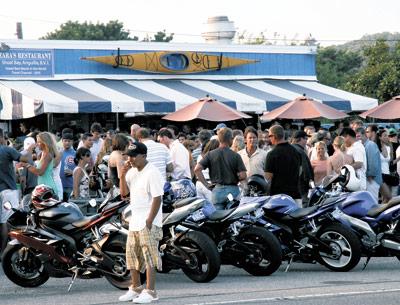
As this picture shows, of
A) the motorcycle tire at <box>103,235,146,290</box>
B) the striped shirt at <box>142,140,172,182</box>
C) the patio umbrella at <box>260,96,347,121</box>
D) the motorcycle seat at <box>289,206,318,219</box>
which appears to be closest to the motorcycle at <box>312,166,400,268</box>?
the motorcycle seat at <box>289,206,318,219</box>

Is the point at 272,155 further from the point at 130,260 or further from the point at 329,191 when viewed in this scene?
the point at 130,260

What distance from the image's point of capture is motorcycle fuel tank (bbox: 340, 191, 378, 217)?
1279cm

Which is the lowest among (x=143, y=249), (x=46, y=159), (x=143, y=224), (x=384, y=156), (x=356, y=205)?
(x=143, y=249)

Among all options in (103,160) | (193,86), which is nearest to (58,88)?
(193,86)

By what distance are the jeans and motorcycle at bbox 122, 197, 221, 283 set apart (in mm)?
1959

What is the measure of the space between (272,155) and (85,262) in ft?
11.4

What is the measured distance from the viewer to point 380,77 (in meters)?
50.0

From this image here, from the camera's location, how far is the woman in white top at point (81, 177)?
16.2 m

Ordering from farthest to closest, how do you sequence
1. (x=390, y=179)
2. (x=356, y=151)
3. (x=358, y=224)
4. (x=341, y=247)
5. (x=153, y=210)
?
(x=390, y=179) → (x=356, y=151) → (x=358, y=224) → (x=341, y=247) → (x=153, y=210)

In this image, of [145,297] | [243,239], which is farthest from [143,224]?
[243,239]

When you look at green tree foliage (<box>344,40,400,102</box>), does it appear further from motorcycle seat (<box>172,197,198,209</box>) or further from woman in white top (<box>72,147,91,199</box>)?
motorcycle seat (<box>172,197,198,209</box>)

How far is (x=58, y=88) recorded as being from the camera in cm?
3089

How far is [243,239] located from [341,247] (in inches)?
46.8

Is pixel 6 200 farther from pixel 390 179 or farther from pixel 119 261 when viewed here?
pixel 390 179
